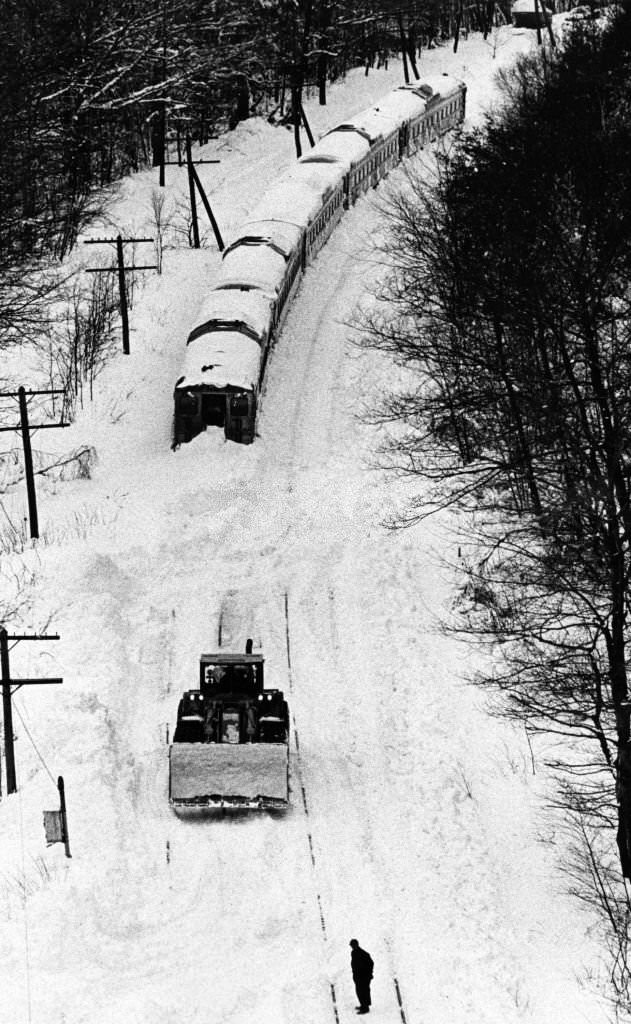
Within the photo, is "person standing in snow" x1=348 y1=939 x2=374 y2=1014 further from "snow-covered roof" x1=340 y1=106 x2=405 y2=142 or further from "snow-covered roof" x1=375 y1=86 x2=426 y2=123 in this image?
"snow-covered roof" x1=375 y1=86 x2=426 y2=123

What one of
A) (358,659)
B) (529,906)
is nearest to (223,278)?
(358,659)

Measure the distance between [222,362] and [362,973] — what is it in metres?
20.5

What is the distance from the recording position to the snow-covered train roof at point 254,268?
40562 mm

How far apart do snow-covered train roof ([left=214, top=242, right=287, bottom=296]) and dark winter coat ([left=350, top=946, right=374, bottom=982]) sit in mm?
25206

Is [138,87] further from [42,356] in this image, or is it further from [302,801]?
[302,801]

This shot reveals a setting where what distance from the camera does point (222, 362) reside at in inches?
1406

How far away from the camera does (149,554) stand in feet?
100

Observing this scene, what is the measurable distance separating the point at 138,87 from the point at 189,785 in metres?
45.1

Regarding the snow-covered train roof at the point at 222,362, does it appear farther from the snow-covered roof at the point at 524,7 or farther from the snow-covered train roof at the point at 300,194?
the snow-covered roof at the point at 524,7

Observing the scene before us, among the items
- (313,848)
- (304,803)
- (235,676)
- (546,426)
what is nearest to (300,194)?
(546,426)

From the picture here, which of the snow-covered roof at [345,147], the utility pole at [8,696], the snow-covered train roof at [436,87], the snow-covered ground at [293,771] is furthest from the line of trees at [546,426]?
the snow-covered train roof at [436,87]

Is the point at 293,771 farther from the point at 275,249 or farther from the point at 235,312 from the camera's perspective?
the point at 275,249

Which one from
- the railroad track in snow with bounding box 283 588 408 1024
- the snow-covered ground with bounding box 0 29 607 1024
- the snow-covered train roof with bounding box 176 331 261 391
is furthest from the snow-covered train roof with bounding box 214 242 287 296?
the railroad track in snow with bounding box 283 588 408 1024

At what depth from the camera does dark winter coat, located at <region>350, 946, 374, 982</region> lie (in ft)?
58.7
